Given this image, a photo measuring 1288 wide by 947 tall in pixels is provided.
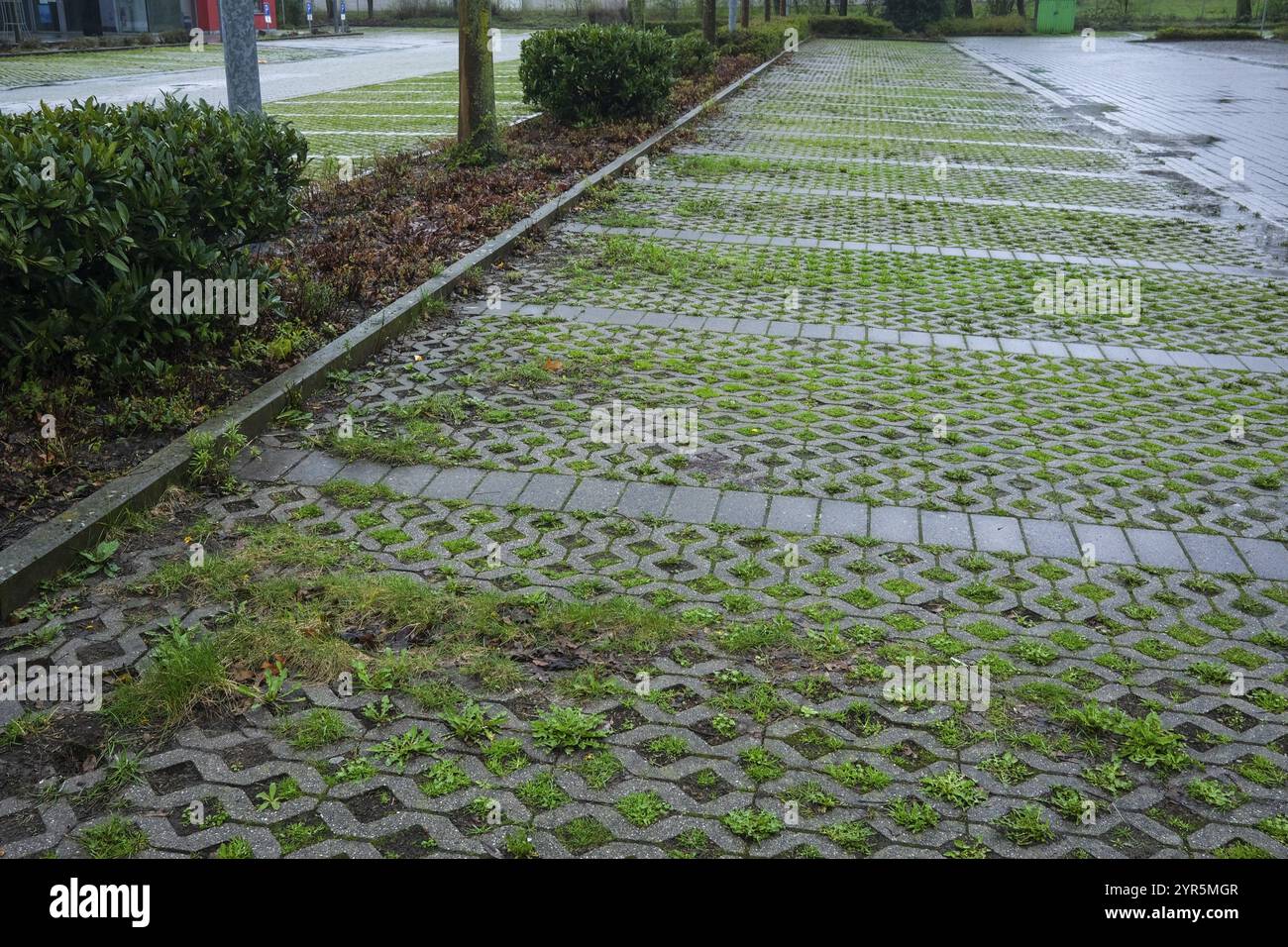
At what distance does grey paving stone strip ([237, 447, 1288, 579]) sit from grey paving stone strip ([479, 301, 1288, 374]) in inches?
117

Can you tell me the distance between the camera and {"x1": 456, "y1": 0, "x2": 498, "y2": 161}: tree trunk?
13.5 m

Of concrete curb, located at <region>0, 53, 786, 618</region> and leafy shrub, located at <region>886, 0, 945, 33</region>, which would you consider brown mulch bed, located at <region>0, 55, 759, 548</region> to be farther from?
leafy shrub, located at <region>886, 0, 945, 33</region>

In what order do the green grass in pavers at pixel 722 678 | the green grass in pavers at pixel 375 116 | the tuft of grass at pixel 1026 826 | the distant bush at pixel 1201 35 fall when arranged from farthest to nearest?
the distant bush at pixel 1201 35 < the green grass in pavers at pixel 375 116 < the green grass in pavers at pixel 722 678 < the tuft of grass at pixel 1026 826

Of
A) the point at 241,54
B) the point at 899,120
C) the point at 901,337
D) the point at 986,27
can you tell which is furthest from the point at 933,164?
the point at 986,27

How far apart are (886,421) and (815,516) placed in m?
1.47

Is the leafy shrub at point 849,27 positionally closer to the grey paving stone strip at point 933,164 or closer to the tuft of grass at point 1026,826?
the grey paving stone strip at point 933,164

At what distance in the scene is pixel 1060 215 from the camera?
1320 cm

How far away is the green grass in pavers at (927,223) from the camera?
458 inches

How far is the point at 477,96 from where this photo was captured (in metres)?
13.6

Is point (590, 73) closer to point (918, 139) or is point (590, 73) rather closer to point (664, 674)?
point (918, 139)

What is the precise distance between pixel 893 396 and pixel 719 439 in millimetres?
1385

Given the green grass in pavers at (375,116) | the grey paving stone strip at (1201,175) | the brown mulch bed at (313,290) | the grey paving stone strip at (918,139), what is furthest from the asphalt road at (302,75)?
the grey paving stone strip at (1201,175)

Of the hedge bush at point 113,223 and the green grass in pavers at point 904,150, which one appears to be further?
the green grass in pavers at point 904,150

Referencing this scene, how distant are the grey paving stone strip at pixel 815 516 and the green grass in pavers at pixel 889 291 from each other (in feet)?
11.2
